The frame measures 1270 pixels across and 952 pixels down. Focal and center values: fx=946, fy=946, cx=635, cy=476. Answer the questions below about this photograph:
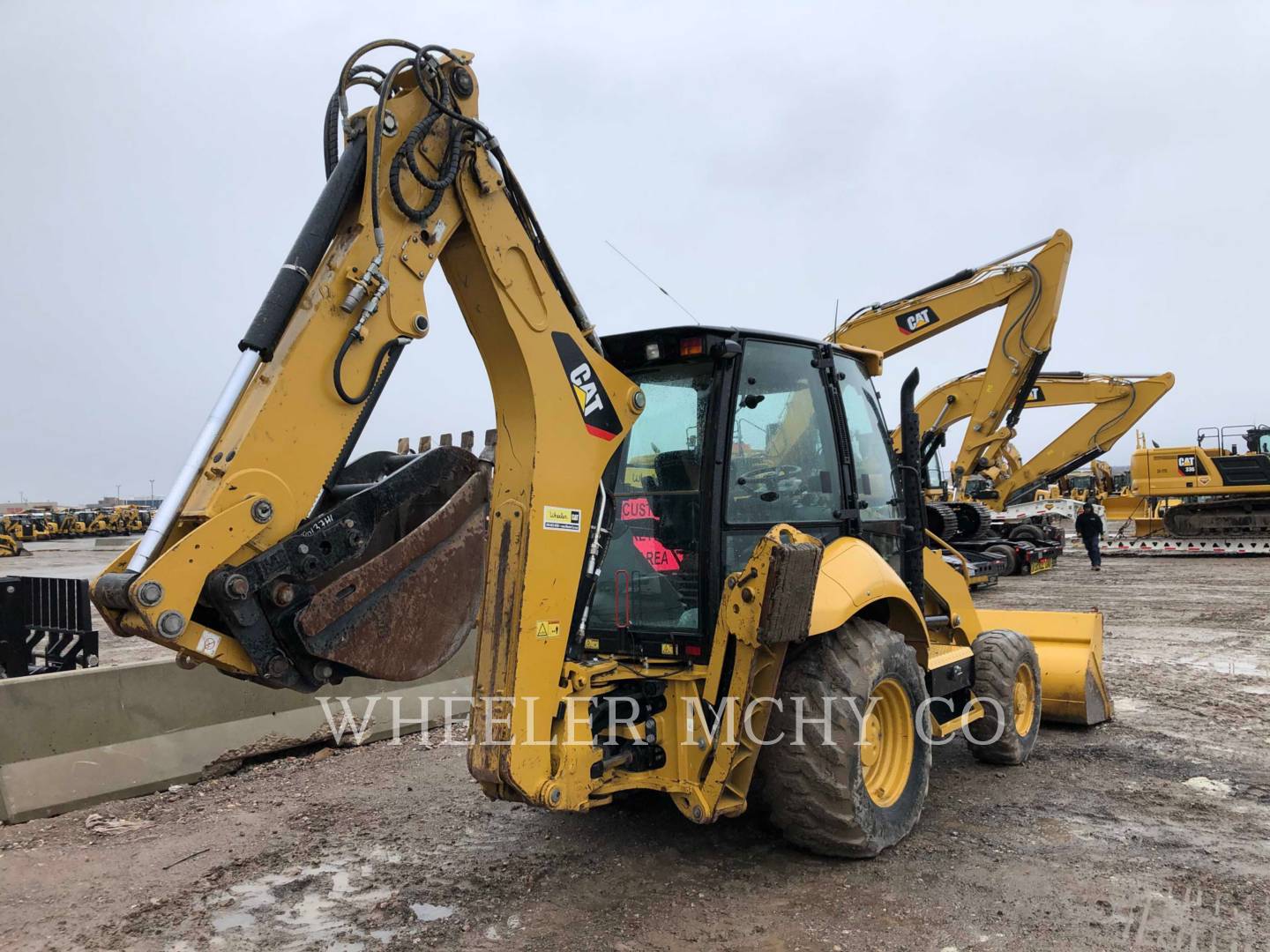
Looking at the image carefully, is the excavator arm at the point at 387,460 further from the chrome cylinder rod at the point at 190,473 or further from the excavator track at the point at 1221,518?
the excavator track at the point at 1221,518

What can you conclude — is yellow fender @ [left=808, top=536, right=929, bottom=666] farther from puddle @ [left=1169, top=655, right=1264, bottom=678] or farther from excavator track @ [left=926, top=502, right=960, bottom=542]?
excavator track @ [left=926, top=502, right=960, bottom=542]

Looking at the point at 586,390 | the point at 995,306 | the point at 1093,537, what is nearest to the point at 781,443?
the point at 586,390

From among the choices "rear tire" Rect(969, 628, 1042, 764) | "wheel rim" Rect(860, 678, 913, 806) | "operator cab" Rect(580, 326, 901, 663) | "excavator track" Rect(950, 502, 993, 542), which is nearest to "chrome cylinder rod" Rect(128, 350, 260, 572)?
"operator cab" Rect(580, 326, 901, 663)

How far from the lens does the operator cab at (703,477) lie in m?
3.94

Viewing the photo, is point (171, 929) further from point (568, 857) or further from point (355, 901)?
point (568, 857)

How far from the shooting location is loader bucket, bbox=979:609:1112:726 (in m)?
6.17

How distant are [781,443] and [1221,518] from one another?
69.7 ft

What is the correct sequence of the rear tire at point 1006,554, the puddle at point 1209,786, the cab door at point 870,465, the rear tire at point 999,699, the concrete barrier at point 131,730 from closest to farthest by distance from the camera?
1. the cab door at point 870,465
2. the concrete barrier at point 131,730
3. the puddle at point 1209,786
4. the rear tire at point 999,699
5. the rear tire at point 1006,554

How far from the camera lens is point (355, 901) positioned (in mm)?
3738

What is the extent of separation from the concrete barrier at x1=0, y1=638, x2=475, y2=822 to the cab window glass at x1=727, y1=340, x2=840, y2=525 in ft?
10.9

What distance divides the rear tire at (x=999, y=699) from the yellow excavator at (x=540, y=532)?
0.79 m

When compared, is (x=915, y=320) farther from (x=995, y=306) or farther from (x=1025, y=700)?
(x=1025, y=700)

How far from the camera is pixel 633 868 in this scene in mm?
3994

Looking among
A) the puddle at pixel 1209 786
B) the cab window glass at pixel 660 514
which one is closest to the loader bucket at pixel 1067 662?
the puddle at pixel 1209 786
